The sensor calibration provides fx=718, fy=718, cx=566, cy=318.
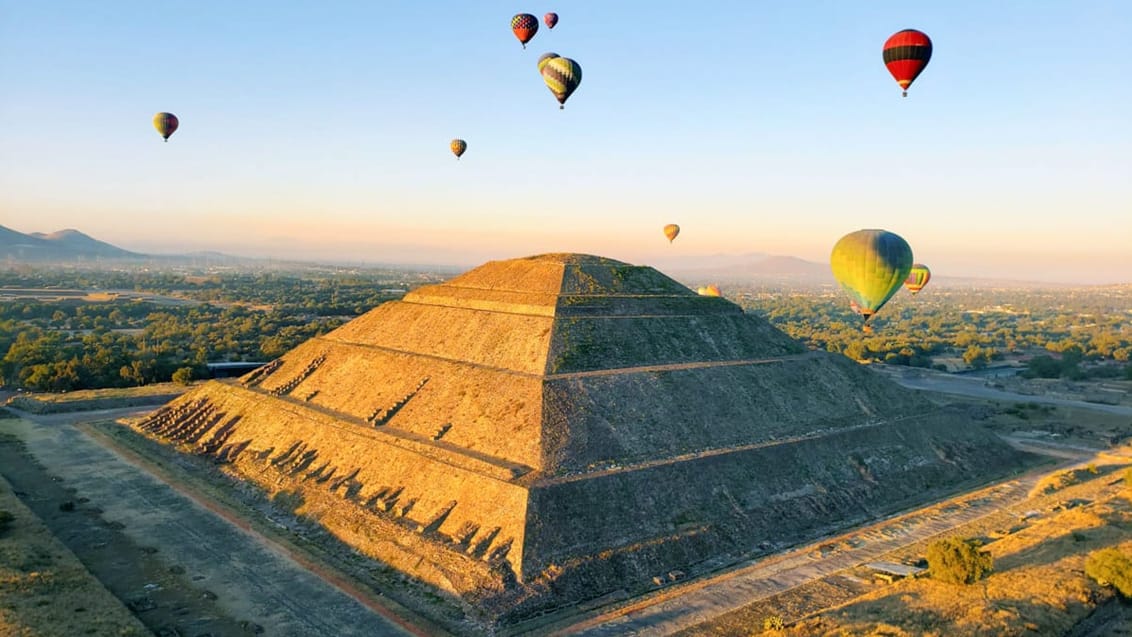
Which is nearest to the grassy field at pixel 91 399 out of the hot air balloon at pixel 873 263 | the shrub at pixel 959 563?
the hot air balloon at pixel 873 263

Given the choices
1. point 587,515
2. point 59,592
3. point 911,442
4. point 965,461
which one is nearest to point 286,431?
point 59,592

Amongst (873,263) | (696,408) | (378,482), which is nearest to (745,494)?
(696,408)

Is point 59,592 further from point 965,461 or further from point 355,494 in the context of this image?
point 965,461

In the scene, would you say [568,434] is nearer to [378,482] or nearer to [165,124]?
[378,482]

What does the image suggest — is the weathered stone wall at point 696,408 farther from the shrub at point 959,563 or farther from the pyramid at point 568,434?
the shrub at point 959,563

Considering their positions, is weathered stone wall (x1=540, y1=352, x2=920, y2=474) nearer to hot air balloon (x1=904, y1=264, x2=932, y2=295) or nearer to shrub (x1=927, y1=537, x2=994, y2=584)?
shrub (x1=927, y1=537, x2=994, y2=584)
